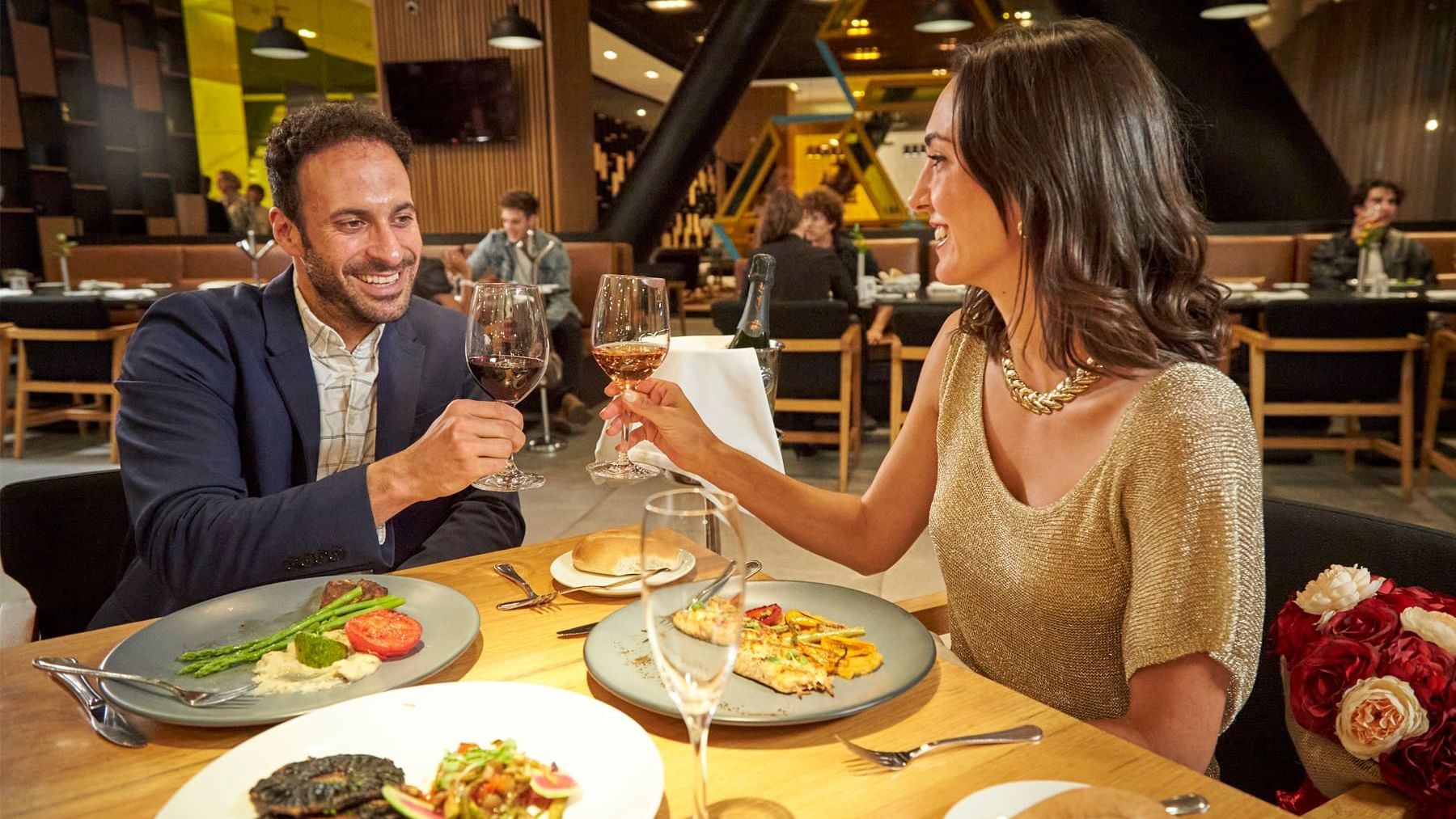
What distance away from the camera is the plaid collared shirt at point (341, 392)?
1686 mm

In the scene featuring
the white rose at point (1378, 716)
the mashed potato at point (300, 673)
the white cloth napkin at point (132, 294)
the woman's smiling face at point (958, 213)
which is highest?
the woman's smiling face at point (958, 213)

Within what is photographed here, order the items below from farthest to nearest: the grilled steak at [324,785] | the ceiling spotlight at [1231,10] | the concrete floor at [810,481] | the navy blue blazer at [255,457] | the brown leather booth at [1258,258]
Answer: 1. the brown leather booth at [1258,258]
2. the ceiling spotlight at [1231,10]
3. the concrete floor at [810,481]
4. the navy blue blazer at [255,457]
5. the grilled steak at [324,785]

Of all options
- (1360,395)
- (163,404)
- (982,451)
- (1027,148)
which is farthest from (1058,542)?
(1360,395)

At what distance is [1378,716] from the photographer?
3.02ft

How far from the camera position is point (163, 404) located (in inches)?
58.6

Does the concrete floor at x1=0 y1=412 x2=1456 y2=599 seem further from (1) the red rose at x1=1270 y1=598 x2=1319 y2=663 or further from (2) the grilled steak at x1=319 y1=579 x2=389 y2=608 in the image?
(2) the grilled steak at x1=319 y1=579 x2=389 y2=608

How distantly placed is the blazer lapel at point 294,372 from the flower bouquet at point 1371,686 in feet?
4.92

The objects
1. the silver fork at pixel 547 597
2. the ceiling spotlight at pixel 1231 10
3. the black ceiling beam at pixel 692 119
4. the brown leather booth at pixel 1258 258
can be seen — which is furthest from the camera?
the black ceiling beam at pixel 692 119

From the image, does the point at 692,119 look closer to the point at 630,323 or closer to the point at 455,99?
the point at 455,99

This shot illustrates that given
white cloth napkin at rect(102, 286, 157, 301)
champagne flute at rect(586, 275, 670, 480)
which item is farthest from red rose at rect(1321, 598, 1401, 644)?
white cloth napkin at rect(102, 286, 157, 301)

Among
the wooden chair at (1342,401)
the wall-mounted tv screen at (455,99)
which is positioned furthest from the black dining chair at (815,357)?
the wall-mounted tv screen at (455,99)

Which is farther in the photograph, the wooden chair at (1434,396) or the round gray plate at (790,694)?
the wooden chair at (1434,396)

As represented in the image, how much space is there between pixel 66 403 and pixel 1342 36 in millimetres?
13225

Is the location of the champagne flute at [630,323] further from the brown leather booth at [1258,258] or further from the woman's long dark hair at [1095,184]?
the brown leather booth at [1258,258]
